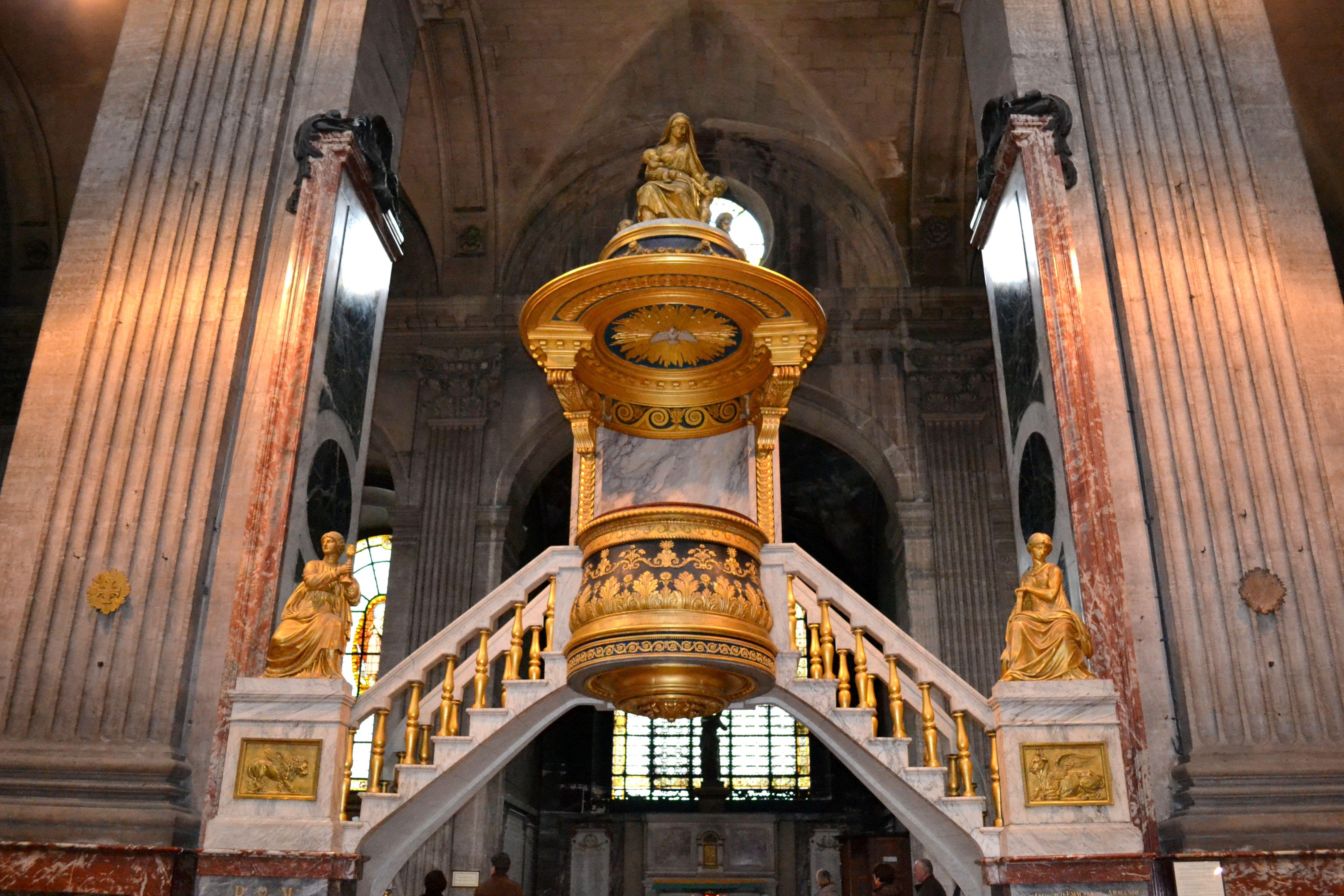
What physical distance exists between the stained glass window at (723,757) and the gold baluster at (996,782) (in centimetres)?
1253

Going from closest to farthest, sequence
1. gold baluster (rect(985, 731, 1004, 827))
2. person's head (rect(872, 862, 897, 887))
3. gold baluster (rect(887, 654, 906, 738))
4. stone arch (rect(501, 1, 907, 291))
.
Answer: gold baluster (rect(985, 731, 1004, 827)) → gold baluster (rect(887, 654, 906, 738)) → person's head (rect(872, 862, 897, 887)) → stone arch (rect(501, 1, 907, 291))

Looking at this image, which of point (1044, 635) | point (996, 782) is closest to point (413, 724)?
point (996, 782)

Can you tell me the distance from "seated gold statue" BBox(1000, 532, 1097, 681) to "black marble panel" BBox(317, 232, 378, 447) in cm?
418

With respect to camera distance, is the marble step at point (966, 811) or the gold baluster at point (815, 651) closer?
the marble step at point (966, 811)

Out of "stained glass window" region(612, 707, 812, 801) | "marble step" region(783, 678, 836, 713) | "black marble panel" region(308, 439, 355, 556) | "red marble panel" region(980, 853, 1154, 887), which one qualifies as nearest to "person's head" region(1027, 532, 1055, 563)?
"marble step" region(783, 678, 836, 713)

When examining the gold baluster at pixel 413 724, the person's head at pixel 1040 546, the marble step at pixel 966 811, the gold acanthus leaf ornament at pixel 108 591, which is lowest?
the marble step at pixel 966 811

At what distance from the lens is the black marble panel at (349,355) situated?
7551 millimetres

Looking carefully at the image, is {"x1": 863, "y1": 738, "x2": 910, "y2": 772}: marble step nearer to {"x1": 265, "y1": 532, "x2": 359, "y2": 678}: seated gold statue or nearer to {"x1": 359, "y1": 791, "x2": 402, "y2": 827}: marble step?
{"x1": 359, "y1": 791, "x2": 402, "y2": 827}: marble step

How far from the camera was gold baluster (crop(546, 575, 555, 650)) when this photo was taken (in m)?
7.29

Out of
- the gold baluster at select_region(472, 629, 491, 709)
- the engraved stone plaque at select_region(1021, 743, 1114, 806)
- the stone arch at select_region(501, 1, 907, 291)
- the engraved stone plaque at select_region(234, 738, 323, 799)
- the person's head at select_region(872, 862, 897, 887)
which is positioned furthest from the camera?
the stone arch at select_region(501, 1, 907, 291)

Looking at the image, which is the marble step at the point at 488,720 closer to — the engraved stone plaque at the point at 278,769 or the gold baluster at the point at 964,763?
the engraved stone plaque at the point at 278,769

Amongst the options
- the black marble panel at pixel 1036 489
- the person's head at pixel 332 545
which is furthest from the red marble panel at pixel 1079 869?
the person's head at pixel 332 545

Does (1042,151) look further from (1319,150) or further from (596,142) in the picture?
(596,142)

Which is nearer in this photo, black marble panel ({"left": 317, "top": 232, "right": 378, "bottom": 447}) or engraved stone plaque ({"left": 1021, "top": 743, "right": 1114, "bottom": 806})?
engraved stone plaque ({"left": 1021, "top": 743, "right": 1114, "bottom": 806})
